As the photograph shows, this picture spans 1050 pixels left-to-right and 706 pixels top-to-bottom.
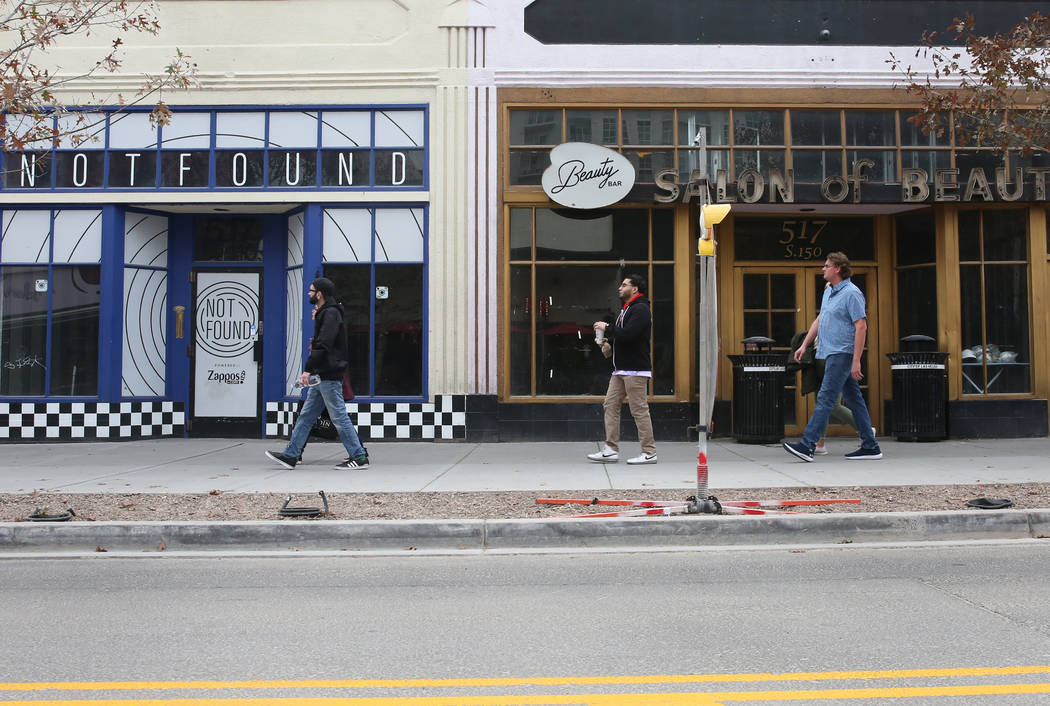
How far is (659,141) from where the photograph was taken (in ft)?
39.3

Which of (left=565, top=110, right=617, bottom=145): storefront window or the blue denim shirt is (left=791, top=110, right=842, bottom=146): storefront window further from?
the blue denim shirt

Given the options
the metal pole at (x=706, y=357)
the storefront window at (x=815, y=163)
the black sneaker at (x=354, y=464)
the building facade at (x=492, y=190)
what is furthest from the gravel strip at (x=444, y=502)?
the storefront window at (x=815, y=163)

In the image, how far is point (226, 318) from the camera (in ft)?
41.9

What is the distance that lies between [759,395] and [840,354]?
181 centimetres

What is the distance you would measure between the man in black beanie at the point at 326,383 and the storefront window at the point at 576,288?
2.94 m

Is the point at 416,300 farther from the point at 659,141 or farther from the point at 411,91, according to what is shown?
the point at 659,141

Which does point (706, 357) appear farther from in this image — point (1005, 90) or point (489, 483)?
point (1005, 90)

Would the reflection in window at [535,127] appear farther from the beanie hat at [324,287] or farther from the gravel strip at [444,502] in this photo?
the gravel strip at [444,502]

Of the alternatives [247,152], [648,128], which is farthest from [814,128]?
[247,152]

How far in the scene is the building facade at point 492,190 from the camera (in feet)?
38.9

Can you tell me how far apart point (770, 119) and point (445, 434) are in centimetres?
623

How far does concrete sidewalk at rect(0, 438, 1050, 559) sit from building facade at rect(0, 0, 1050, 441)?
853 mm

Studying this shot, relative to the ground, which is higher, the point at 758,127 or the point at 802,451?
the point at 758,127

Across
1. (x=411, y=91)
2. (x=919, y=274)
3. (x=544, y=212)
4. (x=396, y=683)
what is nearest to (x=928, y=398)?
(x=919, y=274)
